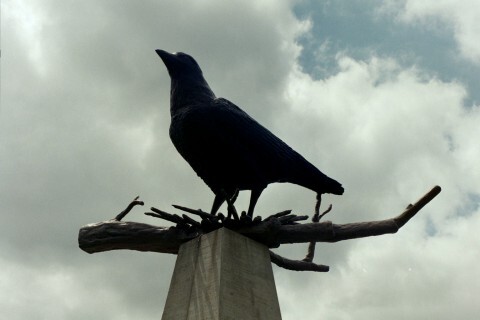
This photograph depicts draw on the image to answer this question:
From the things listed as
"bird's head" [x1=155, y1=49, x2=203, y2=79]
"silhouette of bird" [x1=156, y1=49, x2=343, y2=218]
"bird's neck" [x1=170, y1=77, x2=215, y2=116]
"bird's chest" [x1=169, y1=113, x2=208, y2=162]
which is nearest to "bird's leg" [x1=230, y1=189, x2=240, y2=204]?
"silhouette of bird" [x1=156, y1=49, x2=343, y2=218]

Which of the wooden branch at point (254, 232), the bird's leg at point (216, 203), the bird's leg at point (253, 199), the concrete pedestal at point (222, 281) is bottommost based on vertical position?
the concrete pedestal at point (222, 281)

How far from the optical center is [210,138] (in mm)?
4988

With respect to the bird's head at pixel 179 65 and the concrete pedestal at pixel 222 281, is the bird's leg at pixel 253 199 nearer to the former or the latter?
the concrete pedestal at pixel 222 281

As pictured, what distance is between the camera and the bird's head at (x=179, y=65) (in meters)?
5.60

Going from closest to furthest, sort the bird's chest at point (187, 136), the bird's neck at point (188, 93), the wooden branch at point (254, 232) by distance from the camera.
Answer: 1. the wooden branch at point (254, 232)
2. the bird's chest at point (187, 136)
3. the bird's neck at point (188, 93)

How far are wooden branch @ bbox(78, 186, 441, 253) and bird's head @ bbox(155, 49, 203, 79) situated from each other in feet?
5.74

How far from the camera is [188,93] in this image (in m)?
5.37

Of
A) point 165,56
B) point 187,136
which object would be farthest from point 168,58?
point 187,136

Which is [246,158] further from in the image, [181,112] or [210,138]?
[181,112]

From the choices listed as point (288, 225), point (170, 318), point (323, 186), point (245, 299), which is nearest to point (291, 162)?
point (323, 186)

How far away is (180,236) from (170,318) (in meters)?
0.84

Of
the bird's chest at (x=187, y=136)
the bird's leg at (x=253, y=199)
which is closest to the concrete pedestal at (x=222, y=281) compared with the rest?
the bird's leg at (x=253, y=199)

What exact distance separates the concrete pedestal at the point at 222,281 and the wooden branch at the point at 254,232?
5.5 inches

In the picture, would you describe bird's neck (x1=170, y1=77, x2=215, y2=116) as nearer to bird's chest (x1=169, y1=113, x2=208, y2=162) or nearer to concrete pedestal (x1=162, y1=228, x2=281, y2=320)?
bird's chest (x1=169, y1=113, x2=208, y2=162)
